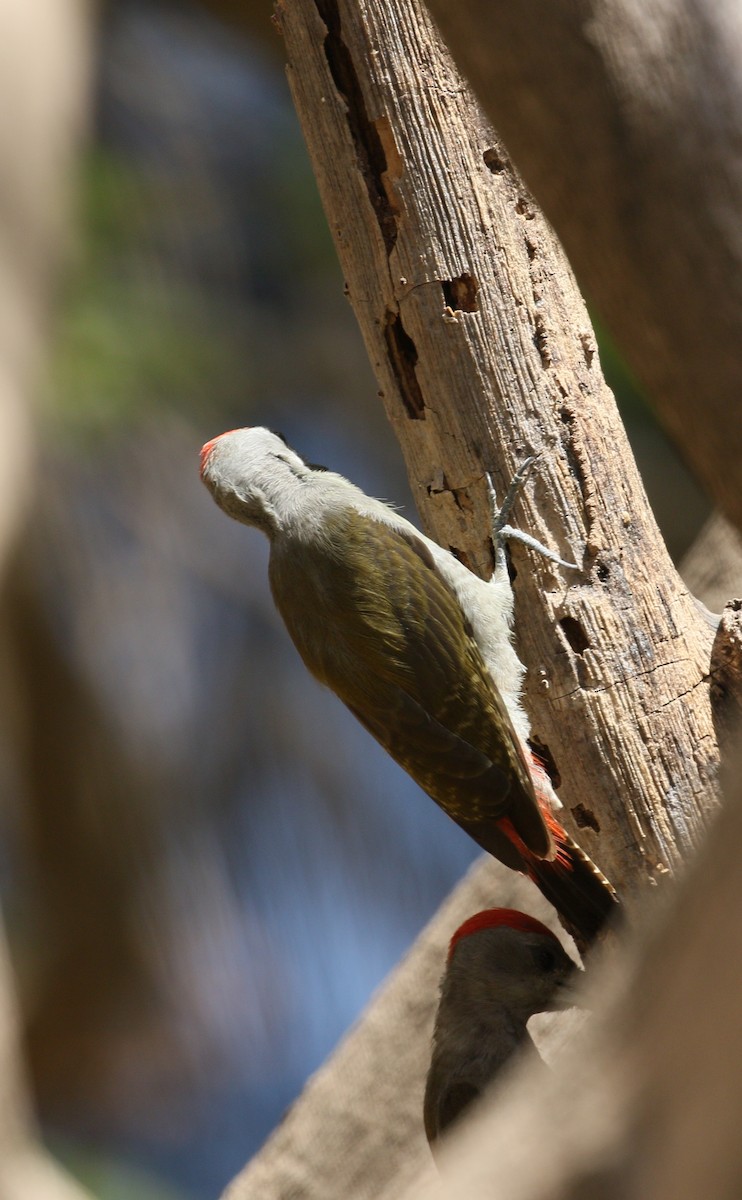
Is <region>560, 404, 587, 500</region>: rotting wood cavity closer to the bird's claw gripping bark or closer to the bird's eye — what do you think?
the bird's claw gripping bark

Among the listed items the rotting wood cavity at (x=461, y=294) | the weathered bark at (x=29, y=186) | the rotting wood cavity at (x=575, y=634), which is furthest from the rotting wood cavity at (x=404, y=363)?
the weathered bark at (x=29, y=186)

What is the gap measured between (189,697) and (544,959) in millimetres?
4990

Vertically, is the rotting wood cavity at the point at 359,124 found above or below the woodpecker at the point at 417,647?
above

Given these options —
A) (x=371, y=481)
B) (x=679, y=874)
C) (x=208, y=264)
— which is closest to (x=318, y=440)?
(x=371, y=481)

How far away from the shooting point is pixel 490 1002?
2998mm

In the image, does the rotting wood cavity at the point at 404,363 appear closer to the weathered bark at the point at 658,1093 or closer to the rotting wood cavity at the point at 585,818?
the rotting wood cavity at the point at 585,818

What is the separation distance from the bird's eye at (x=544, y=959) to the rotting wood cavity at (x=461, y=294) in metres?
1.59

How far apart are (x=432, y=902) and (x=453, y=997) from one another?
4.90 m

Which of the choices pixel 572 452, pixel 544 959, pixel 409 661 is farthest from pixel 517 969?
pixel 572 452

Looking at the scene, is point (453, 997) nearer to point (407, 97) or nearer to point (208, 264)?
point (407, 97)

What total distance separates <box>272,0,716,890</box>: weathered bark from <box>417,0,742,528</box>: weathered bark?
156cm

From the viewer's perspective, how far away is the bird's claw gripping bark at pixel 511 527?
2750 mm

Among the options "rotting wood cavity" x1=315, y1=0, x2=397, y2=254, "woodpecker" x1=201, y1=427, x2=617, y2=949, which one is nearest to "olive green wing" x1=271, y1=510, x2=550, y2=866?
"woodpecker" x1=201, y1=427, x2=617, y2=949

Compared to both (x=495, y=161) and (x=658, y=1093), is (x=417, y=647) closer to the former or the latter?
(x=495, y=161)
